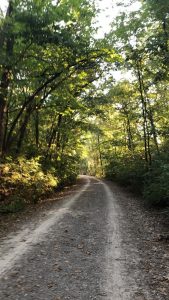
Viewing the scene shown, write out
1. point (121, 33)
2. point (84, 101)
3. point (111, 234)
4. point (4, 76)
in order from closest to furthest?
point (111, 234) < point (4, 76) < point (121, 33) < point (84, 101)

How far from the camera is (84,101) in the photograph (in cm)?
2592

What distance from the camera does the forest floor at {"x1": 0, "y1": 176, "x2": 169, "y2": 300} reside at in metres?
5.55

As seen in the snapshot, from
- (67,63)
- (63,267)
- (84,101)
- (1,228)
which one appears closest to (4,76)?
(67,63)

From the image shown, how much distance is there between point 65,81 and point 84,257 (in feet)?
40.1

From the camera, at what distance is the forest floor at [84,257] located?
555 centimetres

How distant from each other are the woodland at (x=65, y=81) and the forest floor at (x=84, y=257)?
218cm

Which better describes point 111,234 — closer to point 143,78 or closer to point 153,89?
point 143,78

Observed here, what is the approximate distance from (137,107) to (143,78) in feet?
11.5

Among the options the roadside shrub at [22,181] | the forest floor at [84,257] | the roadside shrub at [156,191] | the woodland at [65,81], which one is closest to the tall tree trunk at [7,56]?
the woodland at [65,81]

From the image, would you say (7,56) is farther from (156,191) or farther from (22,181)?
(156,191)

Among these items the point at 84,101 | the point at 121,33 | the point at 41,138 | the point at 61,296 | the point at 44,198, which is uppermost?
the point at 121,33

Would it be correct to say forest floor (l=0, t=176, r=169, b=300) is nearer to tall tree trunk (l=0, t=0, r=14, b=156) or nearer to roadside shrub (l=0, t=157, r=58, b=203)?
roadside shrub (l=0, t=157, r=58, b=203)

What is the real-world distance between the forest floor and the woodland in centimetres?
218

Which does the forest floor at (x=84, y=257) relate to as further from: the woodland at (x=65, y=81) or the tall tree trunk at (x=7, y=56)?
the tall tree trunk at (x=7, y=56)
